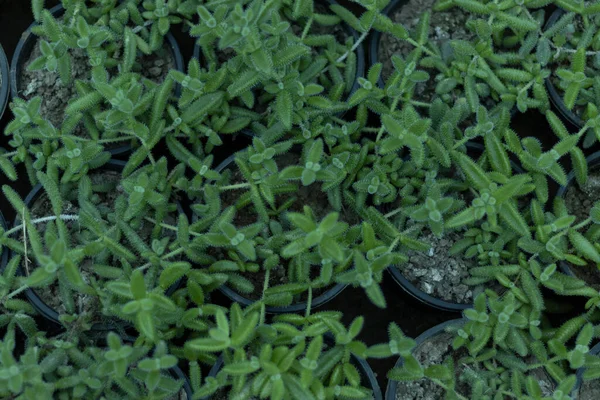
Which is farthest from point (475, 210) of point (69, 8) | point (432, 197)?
point (69, 8)

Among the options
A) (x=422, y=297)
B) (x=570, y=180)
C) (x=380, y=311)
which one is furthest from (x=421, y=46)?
(x=380, y=311)

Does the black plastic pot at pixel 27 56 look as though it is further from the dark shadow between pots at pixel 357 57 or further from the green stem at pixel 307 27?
the green stem at pixel 307 27

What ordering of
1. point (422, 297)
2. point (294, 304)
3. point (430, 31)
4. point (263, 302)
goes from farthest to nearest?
point (430, 31), point (422, 297), point (294, 304), point (263, 302)

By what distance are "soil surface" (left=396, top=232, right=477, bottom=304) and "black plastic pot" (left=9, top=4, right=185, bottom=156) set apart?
1.32m

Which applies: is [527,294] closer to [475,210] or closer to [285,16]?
[475,210]

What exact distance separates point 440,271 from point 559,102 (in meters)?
0.98

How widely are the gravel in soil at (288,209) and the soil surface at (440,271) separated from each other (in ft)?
1.06

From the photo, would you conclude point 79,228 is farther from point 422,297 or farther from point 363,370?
point 422,297

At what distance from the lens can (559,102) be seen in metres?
2.88

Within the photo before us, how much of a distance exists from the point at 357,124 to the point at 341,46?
1.45ft

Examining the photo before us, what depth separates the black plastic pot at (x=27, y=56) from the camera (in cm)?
277

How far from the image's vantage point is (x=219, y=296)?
2.79m

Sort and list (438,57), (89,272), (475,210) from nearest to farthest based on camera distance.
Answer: (475,210) → (89,272) → (438,57)

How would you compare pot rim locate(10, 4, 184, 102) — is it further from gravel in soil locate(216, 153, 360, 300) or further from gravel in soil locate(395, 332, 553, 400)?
gravel in soil locate(395, 332, 553, 400)
